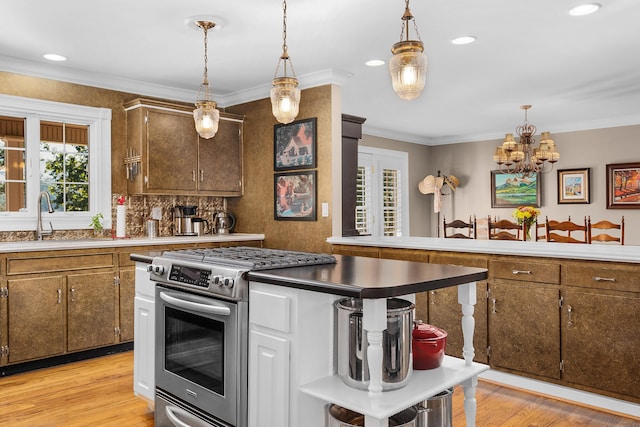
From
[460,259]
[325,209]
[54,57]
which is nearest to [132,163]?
[54,57]

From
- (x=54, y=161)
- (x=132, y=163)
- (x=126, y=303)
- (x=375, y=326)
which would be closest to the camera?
(x=375, y=326)

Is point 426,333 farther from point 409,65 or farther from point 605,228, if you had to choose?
point 605,228

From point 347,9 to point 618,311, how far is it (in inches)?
93.3

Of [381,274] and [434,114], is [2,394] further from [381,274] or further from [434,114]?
[434,114]

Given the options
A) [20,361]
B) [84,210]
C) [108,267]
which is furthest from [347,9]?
[20,361]

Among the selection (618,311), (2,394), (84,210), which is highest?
(84,210)

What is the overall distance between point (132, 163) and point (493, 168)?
550cm

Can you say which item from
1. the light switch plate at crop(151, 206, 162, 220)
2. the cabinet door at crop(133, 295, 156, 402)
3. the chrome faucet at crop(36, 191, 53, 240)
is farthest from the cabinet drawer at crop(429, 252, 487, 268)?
the chrome faucet at crop(36, 191, 53, 240)

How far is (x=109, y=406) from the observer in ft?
9.83

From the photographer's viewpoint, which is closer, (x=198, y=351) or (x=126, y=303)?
(x=198, y=351)

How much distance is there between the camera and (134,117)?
4.63 metres

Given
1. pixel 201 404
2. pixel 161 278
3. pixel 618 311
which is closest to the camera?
pixel 201 404

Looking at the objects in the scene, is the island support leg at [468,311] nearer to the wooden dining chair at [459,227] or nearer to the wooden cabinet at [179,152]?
the wooden dining chair at [459,227]

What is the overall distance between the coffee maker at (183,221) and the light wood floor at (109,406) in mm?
1654
